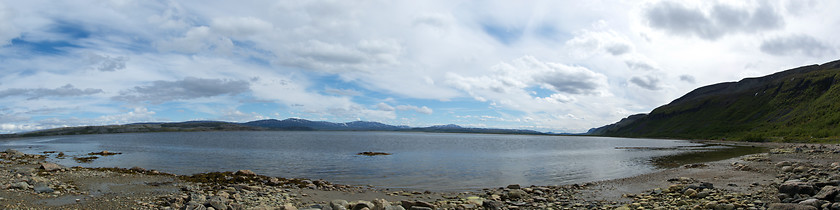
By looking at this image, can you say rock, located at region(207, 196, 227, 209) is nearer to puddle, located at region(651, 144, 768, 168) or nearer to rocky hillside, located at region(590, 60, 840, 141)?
puddle, located at region(651, 144, 768, 168)

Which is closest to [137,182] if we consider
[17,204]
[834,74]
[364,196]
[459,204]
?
[17,204]

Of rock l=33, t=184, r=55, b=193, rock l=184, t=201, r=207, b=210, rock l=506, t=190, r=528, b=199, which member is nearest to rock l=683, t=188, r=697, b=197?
rock l=506, t=190, r=528, b=199

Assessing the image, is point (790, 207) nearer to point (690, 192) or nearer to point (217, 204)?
point (690, 192)

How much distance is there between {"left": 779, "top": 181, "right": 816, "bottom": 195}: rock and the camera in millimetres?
16656

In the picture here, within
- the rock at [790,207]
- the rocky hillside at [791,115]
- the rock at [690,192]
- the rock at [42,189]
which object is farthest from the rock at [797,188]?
the rocky hillside at [791,115]

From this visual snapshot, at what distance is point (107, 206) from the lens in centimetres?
1798

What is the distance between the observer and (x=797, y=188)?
56.6 feet

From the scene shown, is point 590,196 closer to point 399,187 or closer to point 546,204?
point 546,204

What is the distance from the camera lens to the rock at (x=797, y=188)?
16.7 m

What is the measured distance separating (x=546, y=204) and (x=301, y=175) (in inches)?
991

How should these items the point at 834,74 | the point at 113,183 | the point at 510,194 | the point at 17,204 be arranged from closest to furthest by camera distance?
the point at 17,204
the point at 510,194
the point at 113,183
the point at 834,74

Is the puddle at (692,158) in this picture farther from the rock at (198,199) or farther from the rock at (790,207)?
the rock at (198,199)

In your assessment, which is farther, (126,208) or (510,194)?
(510,194)

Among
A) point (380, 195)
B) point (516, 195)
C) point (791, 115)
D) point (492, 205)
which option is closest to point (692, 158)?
point (516, 195)
